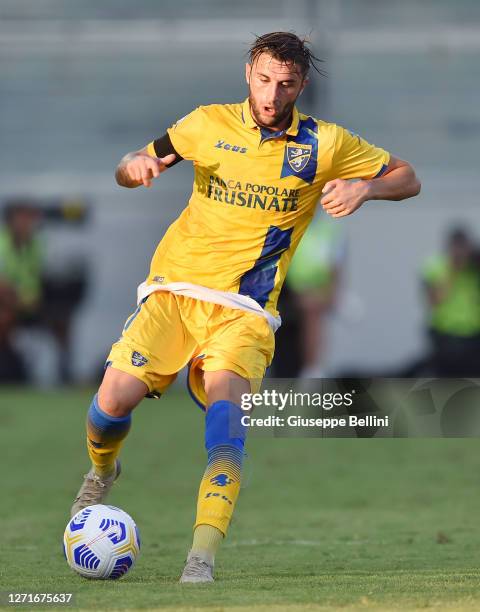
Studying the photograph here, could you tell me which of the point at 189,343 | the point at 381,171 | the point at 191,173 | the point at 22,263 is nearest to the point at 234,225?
the point at 189,343

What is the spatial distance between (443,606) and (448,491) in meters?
4.68

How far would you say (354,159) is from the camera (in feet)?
20.8

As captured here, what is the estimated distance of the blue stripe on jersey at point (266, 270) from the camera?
6270 mm

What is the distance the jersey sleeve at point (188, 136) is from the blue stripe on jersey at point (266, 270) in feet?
1.61

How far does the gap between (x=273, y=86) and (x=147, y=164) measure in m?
0.62

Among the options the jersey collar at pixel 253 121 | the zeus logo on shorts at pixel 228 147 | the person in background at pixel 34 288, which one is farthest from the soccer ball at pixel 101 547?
the person in background at pixel 34 288

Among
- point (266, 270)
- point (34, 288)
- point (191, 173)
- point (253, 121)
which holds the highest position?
point (253, 121)

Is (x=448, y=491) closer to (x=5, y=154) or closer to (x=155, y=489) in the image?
(x=155, y=489)

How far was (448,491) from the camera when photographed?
9.49 m

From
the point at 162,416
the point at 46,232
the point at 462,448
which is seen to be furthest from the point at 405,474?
the point at 46,232

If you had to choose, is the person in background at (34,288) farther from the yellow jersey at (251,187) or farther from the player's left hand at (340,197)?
the player's left hand at (340,197)

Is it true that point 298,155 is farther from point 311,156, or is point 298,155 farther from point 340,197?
point 340,197

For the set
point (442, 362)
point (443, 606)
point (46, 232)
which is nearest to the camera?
point (443, 606)

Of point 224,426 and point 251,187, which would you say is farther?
point 251,187
